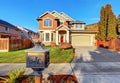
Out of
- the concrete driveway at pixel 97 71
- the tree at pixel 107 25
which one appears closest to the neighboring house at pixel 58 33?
the tree at pixel 107 25

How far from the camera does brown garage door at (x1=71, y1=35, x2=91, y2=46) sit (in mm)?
35406

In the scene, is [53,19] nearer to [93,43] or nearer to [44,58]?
[93,43]

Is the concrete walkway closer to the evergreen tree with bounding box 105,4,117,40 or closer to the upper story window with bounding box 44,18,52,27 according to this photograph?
the evergreen tree with bounding box 105,4,117,40

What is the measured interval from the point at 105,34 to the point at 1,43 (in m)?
18.9

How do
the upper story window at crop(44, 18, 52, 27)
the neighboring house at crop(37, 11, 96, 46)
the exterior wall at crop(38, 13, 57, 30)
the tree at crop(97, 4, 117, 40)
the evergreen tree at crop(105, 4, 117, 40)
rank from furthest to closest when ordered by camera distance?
the upper story window at crop(44, 18, 52, 27), the exterior wall at crop(38, 13, 57, 30), the neighboring house at crop(37, 11, 96, 46), the tree at crop(97, 4, 117, 40), the evergreen tree at crop(105, 4, 117, 40)

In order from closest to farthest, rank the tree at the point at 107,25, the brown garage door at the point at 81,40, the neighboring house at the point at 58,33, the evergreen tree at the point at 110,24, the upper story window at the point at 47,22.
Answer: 1. the evergreen tree at the point at 110,24
2. the tree at the point at 107,25
3. the neighboring house at the point at 58,33
4. the upper story window at the point at 47,22
5. the brown garage door at the point at 81,40

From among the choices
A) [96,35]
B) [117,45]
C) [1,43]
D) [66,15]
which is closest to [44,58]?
[1,43]

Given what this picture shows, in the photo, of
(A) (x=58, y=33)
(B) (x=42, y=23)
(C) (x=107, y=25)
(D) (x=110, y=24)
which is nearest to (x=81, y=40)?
(A) (x=58, y=33)

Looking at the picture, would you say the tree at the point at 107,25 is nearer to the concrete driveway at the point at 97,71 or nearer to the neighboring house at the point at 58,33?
the neighboring house at the point at 58,33

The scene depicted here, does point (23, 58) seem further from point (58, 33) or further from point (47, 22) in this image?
point (47, 22)

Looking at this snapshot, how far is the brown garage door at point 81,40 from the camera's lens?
1394 inches

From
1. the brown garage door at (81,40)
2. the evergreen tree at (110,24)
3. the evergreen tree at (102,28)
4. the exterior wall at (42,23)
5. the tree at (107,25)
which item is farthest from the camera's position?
the brown garage door at (81,40)

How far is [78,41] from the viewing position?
3559cm

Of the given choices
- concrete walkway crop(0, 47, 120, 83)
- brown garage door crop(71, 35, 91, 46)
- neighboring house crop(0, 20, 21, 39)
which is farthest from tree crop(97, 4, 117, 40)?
neighboring house crop(0, 20, 21, 39)
